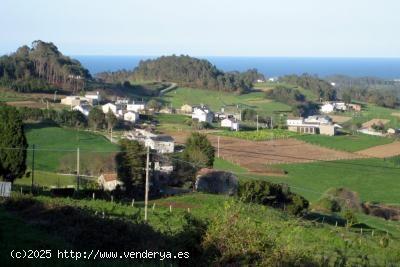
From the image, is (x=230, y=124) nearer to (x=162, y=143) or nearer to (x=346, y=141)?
(x=346, y=141)

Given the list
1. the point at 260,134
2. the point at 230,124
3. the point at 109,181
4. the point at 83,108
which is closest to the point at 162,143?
the point at 109,181

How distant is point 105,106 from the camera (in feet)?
190

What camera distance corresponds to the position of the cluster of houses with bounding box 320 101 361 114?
8125 centimetres

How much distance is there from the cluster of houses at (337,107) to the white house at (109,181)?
198ft

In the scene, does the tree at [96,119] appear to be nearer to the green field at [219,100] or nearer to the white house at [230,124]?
the white house at [230,124]

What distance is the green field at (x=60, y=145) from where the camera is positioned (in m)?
28.8

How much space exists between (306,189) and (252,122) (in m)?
31.9

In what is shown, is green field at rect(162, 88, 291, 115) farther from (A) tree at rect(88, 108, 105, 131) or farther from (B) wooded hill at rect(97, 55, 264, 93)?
(A) tree at rect(88, 108, 105, 131)

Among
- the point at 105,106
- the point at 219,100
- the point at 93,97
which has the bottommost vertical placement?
the point at 105,106

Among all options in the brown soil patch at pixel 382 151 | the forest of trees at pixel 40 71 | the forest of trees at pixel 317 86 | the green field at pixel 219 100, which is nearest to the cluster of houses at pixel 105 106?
the forest of trees at pixel 40 71

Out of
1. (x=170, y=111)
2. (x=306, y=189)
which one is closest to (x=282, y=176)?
(x=306, y=189)

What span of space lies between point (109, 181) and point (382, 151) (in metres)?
28.7

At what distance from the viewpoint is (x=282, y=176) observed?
3444 centimetres

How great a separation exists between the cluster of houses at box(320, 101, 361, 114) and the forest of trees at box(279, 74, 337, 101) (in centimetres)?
719
